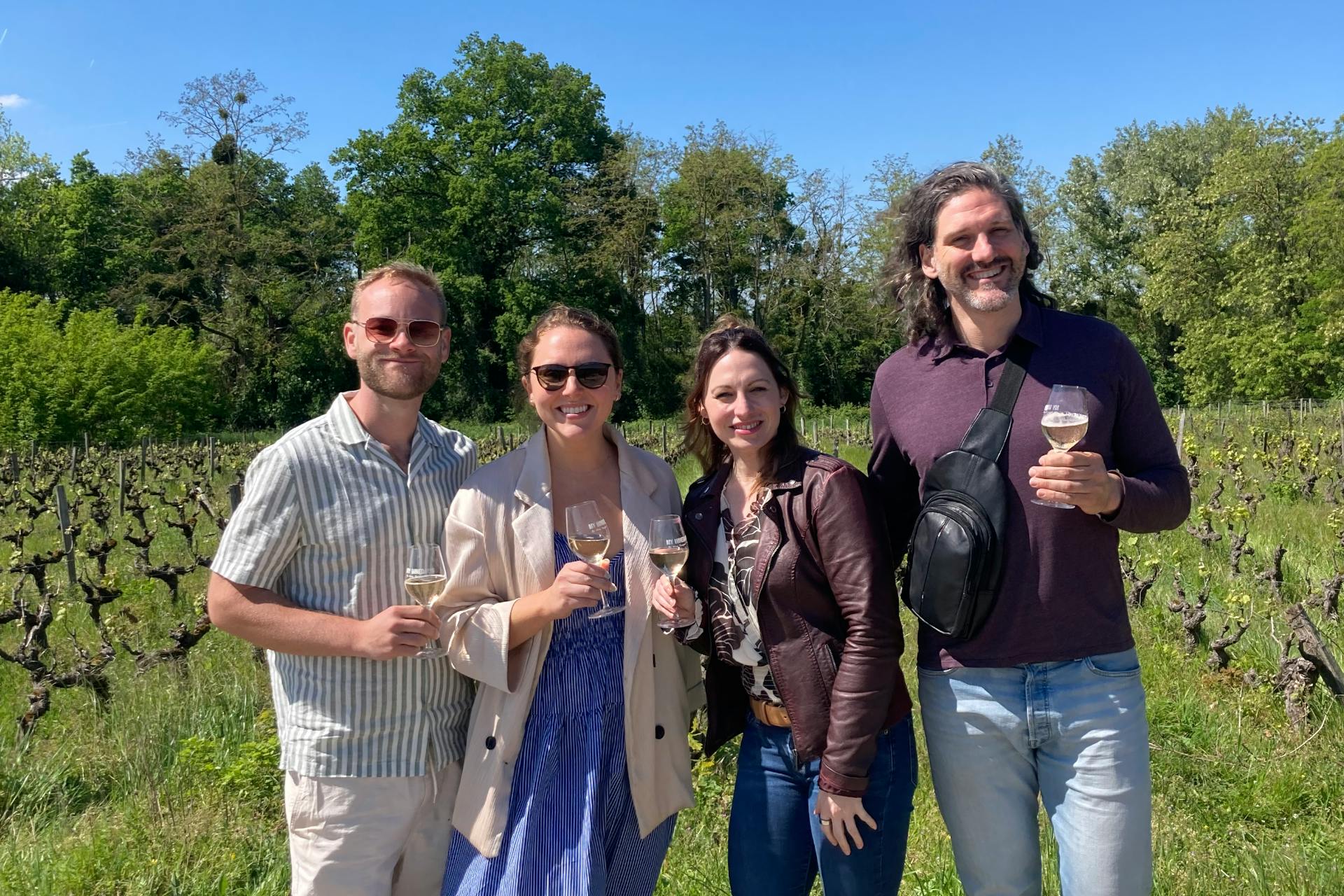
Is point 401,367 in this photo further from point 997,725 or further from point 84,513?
point 84,513

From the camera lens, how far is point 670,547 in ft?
7.36

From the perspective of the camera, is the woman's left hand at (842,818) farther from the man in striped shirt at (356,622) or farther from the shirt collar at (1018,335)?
the shirt collar at (1018,335)

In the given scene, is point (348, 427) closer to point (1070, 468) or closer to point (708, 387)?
point (708, 387)

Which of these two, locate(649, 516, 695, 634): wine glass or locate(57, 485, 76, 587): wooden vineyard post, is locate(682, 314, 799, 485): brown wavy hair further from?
locate(57, 485, 76, 587): wooden vineyard post

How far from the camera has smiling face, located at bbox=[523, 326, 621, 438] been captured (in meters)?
2.52

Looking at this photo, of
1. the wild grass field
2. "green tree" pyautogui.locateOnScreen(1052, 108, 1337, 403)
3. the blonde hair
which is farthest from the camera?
"green tree" pyautogui.locateOnScreen(1052, 108, 1337, 403)

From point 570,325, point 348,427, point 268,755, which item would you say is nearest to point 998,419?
point 570,325

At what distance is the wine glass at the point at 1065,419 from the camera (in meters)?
2.04

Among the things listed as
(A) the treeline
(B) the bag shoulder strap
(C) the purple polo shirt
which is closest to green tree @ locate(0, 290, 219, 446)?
(A) the treeline

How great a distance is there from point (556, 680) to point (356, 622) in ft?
1.80

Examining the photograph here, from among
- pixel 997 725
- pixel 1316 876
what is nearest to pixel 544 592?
pixel 997 725

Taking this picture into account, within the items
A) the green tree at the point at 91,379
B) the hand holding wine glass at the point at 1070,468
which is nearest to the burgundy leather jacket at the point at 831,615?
the hand holding wine glass at the point at 1070,468

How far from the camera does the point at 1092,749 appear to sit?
2.15 m

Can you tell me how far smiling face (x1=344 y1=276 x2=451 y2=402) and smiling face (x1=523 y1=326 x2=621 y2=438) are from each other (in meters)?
0.32
